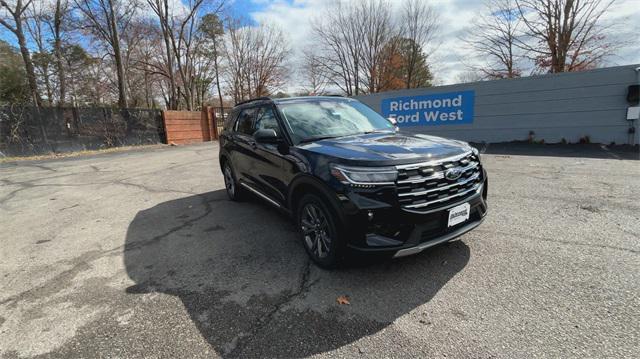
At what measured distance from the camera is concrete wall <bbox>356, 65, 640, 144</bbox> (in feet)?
30.4

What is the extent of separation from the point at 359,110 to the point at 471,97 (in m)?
9.45

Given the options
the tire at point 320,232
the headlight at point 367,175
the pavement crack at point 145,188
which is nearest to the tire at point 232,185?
the pavement crack at point 145,188

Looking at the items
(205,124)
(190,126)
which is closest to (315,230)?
(190,126)

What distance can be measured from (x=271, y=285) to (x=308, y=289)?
35cm

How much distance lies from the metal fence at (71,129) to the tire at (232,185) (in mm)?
12327

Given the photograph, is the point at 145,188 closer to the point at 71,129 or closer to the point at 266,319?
the point at 266,319

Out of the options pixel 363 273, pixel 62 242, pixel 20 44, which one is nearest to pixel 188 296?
pixel 363 273

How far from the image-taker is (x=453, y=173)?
2691 mm

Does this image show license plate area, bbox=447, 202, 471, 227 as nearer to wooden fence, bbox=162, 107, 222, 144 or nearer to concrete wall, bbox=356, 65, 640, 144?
concrete wall, bbox=356, 65, 640, 144

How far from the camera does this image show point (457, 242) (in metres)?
3.39

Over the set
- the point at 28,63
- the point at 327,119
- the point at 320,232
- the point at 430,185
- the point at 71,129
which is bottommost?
the point at 320,232

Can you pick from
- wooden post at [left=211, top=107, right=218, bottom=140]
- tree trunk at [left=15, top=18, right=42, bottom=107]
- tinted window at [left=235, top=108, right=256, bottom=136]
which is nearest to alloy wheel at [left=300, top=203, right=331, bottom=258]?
tinted window at [left=235, top=108, right=256, bottom=136]

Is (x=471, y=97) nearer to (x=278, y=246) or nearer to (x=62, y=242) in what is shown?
(x=278, y=246)

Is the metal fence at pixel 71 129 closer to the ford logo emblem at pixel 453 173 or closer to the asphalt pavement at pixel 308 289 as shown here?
the asphalt pavement at pixel 308 289
